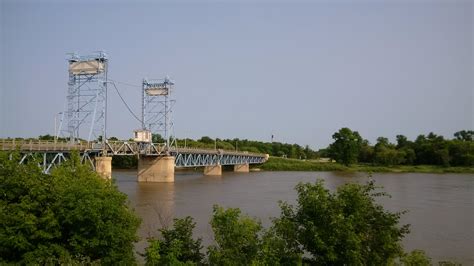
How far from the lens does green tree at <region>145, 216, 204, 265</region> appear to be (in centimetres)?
1406

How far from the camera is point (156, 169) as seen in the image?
7500cm

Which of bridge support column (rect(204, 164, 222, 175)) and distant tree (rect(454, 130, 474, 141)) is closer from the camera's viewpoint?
bridge support column (rect(204, 164, 222, 175))

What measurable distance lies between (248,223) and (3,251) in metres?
7.91

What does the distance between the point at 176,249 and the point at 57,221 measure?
410 cm

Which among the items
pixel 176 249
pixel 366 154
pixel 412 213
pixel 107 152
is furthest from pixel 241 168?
pixel 176 249

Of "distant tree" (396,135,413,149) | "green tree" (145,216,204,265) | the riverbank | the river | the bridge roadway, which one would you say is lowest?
the river

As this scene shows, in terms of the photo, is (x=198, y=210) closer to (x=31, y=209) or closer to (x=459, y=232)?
(x=459, y=232)

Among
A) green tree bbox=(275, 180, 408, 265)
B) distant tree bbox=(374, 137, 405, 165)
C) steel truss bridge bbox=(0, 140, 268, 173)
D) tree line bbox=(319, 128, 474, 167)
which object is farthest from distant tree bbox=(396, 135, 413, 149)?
green tree bbox=(275, 180, 408, 265)

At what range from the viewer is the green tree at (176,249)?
14062mm

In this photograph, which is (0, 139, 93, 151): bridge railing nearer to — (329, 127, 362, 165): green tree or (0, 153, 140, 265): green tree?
(0, 153, 140, 265): green tree

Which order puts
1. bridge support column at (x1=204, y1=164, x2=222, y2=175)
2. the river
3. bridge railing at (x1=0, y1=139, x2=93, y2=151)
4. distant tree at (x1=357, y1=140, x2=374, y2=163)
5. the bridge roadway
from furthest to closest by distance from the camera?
distant tree at (x1=357, y1=140, x2=374, y2=163) → bridge support column at (x1=204, y1=164, x2=222, y2=175) → the bridge roadway → bridge railing at (x1=0, y1=139, x2=93, y2=151) → the river

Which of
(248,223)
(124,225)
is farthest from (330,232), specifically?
(124,225)

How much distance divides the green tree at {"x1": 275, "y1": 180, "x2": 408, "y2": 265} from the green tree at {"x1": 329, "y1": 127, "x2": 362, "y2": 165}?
4395 inches

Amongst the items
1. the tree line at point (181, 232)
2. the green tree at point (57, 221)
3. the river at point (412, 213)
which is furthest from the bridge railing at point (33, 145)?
the tree line at point (181, 232)
